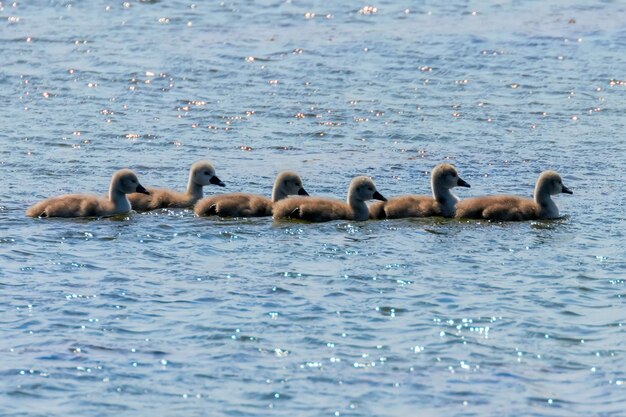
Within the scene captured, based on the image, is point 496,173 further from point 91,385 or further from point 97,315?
point 91,385

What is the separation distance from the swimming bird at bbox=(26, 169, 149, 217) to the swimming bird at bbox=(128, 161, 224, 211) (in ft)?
0.51

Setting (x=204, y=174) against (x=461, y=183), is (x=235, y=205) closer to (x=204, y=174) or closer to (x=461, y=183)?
(x=204, y=174)

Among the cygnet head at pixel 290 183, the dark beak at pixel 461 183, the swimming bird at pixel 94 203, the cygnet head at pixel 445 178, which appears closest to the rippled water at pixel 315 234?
the swimming bird at pixel 94 203

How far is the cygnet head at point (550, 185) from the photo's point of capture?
45.4 feet

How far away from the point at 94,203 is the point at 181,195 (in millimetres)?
966

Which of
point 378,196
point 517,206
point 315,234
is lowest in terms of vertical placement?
point 315,234

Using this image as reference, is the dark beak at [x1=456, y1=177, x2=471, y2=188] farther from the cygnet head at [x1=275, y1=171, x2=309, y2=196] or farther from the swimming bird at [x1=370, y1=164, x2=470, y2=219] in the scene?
the cygnet head at [x1=275, y1=171, x2=309, y2=196]

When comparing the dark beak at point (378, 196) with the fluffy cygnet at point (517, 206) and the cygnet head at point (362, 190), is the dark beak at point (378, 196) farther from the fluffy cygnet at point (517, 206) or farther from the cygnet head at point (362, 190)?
the fluffy cygnet at point (517, 206)

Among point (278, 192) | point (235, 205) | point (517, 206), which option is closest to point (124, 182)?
point (235, 205)

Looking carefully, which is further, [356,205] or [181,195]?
[181,195]

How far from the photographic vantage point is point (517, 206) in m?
13.7

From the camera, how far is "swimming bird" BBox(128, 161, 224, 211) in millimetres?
13977

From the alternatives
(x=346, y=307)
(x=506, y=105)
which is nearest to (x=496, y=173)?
(x=506, y=105)

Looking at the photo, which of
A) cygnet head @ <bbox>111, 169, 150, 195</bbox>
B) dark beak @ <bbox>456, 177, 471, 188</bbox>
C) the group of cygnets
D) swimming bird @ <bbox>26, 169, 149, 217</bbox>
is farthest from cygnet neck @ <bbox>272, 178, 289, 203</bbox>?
dark beak @ <bbox>456, 177, 471, 188</bbox>
